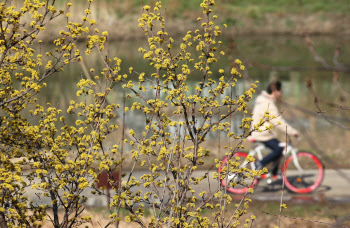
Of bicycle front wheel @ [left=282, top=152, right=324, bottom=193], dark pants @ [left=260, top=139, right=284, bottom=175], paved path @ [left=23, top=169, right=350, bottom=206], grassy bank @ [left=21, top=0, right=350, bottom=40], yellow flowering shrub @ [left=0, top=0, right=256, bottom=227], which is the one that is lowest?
paved path @ [left=23, top=169, right=350, bottom=206]

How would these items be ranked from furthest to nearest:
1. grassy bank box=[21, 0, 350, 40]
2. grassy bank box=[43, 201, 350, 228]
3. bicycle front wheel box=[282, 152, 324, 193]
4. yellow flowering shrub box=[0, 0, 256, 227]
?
grassy bank box=[21, 0, 350, 40] < bicycle front wheel box=[282, 152, 324, 193] < grassy bank box=[43, 201, 350, 228] < yellow flowering shrub box=[0, 0, 256, 227]

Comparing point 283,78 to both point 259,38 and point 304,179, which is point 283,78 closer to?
point 259,38

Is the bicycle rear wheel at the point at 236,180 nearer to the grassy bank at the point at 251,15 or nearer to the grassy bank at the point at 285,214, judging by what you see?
the grassy bank at the point at 285,214

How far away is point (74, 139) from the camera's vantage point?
4793mm

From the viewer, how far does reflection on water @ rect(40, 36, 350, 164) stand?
14930mm

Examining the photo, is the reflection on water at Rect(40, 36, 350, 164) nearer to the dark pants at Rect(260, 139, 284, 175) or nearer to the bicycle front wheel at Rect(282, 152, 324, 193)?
the dark pants at Rect(260, 139, 284, 175)

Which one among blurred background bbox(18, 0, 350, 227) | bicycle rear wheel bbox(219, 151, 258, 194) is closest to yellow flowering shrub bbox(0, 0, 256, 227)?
bicycle rear wheel bbox(219, 151, 258, 194)

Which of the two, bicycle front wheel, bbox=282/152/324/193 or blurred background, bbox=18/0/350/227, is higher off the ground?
blurred background, bbox=18/0/350/227

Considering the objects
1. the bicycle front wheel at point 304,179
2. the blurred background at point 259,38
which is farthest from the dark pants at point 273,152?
the blurred background at point 259,38

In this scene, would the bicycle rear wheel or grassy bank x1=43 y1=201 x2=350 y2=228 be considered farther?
grassy bank x1=43 y1=201 x2=350 y2=228

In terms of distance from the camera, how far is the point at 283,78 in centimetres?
2539

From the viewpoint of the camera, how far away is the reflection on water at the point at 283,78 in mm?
14930

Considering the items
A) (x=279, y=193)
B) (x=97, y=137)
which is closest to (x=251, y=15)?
(x=279, y=193)

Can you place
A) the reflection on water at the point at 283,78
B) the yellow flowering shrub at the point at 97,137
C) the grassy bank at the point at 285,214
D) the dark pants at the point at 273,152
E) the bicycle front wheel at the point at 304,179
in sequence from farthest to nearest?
the reflection on water at the point at 283,78, the bicycle front wheel at the point at 304,179, the dark pants at the point at 273,152, the grassy bank at the point at 285,214, the yellow flowering shrub at the point at 97,137
